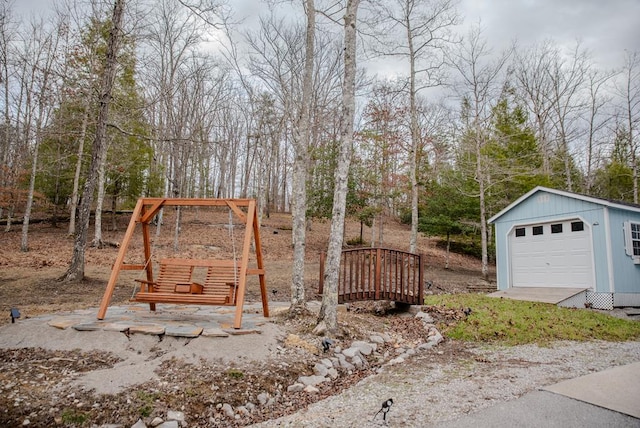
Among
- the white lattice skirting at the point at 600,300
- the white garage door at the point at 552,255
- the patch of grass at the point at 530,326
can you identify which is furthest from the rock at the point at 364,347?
the white garage door at the point at 552,255

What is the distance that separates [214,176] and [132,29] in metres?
20.9

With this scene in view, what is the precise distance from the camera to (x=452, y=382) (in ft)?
12.3

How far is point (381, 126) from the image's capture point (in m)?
18.3

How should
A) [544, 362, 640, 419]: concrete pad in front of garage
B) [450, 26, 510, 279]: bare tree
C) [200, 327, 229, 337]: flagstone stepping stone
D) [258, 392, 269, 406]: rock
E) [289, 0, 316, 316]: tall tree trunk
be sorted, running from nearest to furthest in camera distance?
[544, 362, 640, 419]: concrete pad in front of garage, [258, 392, 269, 406]: rock, [200, 327, 229, 337]: flagstone stepping stone, [289, 0, 316, 316]: tall tree trunk, [450, 26, 510, 279]: bare tree

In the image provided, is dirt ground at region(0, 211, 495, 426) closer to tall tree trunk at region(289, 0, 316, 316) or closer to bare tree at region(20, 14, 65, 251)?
tall tree trunk at region(289, 0, 316, 316)

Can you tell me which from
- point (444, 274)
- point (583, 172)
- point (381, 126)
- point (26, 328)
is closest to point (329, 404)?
point (26, 328)

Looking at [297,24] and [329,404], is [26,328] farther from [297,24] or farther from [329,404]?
[297,24]

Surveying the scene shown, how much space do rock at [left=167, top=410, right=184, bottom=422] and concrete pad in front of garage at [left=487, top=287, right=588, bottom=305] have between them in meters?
9.56

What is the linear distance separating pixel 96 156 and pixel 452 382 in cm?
843

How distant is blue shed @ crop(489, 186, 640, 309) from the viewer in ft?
30.7

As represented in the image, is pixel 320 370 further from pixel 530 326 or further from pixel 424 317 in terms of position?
pixel 530 326

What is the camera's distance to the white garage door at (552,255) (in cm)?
994

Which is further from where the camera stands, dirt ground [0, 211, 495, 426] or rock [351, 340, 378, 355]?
rock [351, 340, 378, 355]

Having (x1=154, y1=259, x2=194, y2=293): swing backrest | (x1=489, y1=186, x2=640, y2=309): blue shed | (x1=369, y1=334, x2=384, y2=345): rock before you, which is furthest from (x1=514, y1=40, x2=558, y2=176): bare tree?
(x1=154, y1=259, x2=194, y2=293): swing backrest
